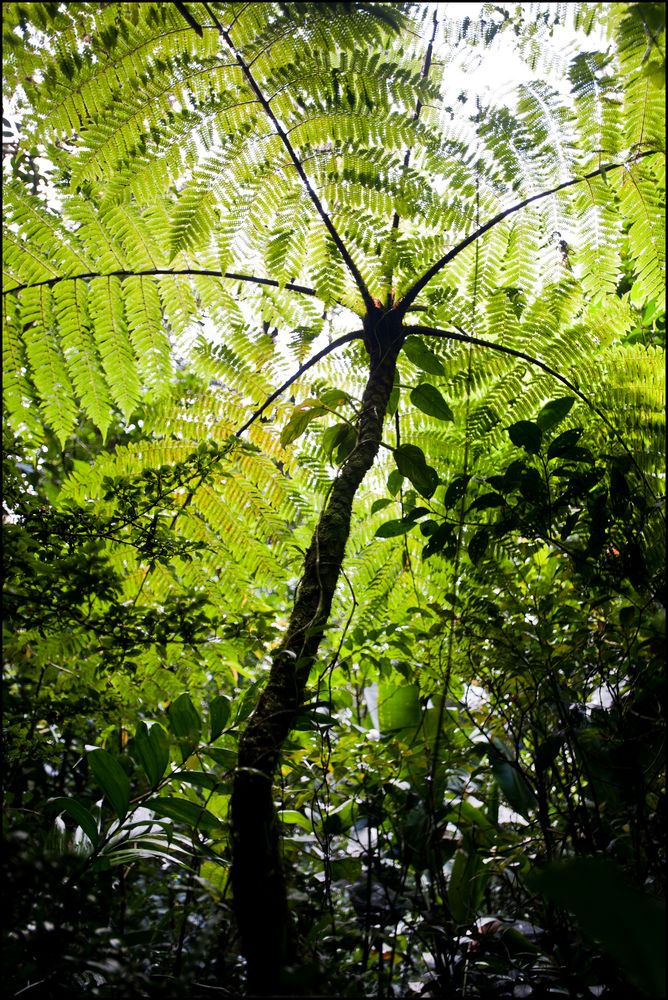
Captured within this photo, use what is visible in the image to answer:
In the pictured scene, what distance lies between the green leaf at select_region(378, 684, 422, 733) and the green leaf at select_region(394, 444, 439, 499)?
0.68m

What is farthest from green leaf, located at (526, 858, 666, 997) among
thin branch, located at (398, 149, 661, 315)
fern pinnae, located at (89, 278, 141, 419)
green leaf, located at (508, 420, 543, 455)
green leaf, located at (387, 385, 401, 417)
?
fern pinnae, located at (89, 278, 141, 419)

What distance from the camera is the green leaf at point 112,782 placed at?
1.19 meters

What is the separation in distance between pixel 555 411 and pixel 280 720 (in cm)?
88

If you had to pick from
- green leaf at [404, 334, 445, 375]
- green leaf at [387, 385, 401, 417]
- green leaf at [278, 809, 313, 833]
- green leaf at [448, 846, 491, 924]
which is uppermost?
green leaf at [387, 385, 401, 417]

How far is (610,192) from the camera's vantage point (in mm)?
1528

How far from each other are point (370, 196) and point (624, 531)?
1.01 metres

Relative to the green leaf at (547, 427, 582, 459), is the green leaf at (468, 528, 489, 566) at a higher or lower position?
lower

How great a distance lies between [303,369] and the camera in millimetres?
1785

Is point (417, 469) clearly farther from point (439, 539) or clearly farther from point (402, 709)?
point (402, 709)

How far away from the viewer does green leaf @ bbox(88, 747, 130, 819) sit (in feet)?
3.90

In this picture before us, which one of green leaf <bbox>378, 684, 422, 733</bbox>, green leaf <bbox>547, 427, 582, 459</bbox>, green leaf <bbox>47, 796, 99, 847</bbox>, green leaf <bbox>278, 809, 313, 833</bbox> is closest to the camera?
green leaf <bbox>47, 796, 99, 847</bbox>

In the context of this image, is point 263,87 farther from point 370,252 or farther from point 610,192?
point 610,192

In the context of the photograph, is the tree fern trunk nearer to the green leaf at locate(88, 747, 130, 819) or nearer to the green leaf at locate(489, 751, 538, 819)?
the green leaf at locate(88, 747, 130, 819)

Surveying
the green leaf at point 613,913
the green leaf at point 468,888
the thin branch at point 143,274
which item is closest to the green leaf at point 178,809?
the green leaf at point 468,888
